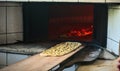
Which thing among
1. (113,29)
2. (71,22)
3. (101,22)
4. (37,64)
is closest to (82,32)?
(71,22)

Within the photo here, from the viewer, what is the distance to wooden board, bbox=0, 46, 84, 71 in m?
2.31

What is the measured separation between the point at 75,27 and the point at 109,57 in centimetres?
87

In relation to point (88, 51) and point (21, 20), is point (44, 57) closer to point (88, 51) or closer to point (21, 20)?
point (88, 51)

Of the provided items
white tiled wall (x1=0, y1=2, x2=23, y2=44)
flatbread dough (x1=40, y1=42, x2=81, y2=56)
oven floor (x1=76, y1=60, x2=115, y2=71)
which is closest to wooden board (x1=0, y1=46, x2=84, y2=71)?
flatbread dough (x1=40, y1=42, x2=81, y2=56)

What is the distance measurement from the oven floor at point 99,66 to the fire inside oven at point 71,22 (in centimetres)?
82

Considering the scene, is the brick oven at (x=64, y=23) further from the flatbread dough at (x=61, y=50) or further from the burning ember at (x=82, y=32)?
the flatbread dough at (x=61, y=50)

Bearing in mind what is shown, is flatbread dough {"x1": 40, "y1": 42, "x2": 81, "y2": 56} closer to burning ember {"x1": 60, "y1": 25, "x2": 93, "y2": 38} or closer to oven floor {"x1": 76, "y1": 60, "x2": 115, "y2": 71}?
oven floor {"x1": 76, "y1": 60, "x2": 115, "y2": 71}

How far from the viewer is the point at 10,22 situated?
3631 millimetres

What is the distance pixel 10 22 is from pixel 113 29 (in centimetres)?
136

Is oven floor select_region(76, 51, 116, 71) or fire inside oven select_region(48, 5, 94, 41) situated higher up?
fire inside oven select_region(48, 5, 94, 41)

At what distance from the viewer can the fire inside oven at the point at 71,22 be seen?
3830 millimetres

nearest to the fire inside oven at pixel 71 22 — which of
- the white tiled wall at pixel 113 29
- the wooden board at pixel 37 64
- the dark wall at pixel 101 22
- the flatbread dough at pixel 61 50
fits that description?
Result: the dark wall at pixel 101 22

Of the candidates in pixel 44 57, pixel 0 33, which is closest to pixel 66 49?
pixel 44 57

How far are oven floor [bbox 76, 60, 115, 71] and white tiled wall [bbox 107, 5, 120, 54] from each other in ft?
0.90
